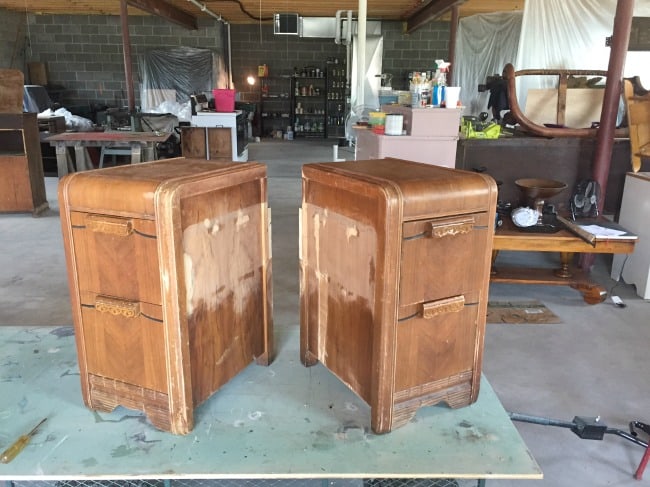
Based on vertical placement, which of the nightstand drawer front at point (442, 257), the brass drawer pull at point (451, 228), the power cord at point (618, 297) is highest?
the brass drawer pull at point (451, 228)

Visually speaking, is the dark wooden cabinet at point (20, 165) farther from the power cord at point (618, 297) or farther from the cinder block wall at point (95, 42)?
the cinder block wall at point (95, 42)

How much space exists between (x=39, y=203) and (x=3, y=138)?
2.57 ft

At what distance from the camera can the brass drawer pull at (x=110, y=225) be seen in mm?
1262

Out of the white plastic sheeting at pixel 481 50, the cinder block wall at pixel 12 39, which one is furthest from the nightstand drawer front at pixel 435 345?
the cinder block wall at pixel 12 39

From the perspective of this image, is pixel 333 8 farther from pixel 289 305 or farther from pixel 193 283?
pixel 193 283

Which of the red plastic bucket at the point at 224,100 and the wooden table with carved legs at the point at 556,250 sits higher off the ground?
the red plastic bucket at the point at 224,100

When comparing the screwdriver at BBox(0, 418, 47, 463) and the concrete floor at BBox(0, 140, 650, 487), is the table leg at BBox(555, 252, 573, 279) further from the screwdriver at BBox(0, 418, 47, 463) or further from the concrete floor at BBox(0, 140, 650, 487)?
the screwdriver at BBox(0, 418, 47, 463)

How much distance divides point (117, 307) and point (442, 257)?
33.5 inches

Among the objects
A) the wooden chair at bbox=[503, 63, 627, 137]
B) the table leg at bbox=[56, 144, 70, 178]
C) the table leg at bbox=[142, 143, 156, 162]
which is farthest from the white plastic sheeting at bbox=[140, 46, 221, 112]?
the wooden chair at bbox=[503, 63, 627, 137]

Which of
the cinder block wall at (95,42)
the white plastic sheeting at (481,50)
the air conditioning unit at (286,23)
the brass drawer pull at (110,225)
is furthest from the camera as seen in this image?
the cinder block wall at (95,42)

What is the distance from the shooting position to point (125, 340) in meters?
1.39

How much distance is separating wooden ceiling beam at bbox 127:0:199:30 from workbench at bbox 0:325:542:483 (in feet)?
27.9

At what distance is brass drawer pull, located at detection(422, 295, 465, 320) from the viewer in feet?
4.42

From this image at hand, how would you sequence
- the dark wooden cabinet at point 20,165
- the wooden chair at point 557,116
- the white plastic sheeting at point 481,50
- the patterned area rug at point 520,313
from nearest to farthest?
the patterned area rug at point 520,313 < the wooden chair at point 557,116 < the dark wooden cabinet at point 20,165 < the white plastic sheeting at point 481,50
